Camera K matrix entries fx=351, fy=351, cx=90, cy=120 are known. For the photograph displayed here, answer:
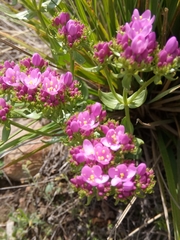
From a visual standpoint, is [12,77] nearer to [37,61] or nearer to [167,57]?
[37,61]

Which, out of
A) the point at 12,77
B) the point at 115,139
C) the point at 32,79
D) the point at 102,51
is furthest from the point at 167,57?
the point at 12,77

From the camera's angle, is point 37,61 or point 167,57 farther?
point 37,61

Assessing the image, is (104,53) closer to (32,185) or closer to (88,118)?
(88,118)

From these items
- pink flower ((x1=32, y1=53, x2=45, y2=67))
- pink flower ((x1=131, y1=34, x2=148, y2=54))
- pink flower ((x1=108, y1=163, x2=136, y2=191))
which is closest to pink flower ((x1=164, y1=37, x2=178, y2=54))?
pink flower ((x1=131, y1=34, x2=148, y2=54))

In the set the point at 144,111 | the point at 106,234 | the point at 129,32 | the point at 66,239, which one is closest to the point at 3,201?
the point at 66,239

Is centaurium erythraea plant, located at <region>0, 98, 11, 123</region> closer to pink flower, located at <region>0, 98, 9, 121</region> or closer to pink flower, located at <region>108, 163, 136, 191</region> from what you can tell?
pink flower, located at <region>0, 98, 9, 121</region>

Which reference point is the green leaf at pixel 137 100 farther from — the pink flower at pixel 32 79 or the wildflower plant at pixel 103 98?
the pink flower at pixel 32 79

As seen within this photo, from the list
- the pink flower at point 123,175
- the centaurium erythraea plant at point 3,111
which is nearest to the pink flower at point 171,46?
the pink flower at point 123,175
